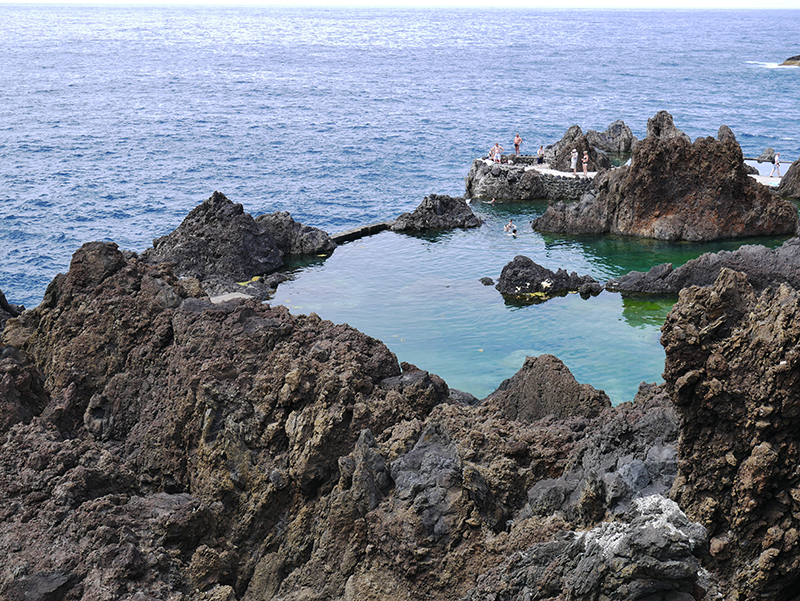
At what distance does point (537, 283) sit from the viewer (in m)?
35.0

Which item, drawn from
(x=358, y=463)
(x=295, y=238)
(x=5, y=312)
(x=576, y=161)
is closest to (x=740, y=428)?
(x=358, y=463)

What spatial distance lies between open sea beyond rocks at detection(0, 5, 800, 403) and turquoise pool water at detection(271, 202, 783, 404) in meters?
0.12

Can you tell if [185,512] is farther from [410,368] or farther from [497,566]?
[410,368]

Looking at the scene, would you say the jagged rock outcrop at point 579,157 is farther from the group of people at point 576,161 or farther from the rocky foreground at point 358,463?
the rocky foreground at point 358,463

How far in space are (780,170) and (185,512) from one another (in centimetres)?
6341

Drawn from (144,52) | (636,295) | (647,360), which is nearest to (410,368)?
(647,360)

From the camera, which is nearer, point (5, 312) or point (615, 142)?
point (5, 312)

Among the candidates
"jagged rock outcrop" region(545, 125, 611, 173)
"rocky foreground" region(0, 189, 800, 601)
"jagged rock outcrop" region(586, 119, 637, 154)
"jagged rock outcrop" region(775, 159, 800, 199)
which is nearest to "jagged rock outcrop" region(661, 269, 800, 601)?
"rocky foreground" region(0, 189, 800, 601)

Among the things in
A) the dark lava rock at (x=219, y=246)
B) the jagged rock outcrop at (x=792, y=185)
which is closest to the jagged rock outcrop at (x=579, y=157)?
the jagged rock outcrop at (x=792, y=185)

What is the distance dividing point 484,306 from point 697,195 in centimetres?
1648

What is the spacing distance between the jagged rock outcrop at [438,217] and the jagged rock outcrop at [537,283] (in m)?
11.8

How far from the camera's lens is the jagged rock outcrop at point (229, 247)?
37.1 metres

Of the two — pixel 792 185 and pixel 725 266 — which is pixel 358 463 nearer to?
pixel 725 266

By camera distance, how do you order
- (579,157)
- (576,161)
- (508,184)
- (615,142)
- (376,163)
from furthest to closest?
1. (376,163)
2. (615,142)
3. (579,157)
4. (576,161)
5. (508,184)
